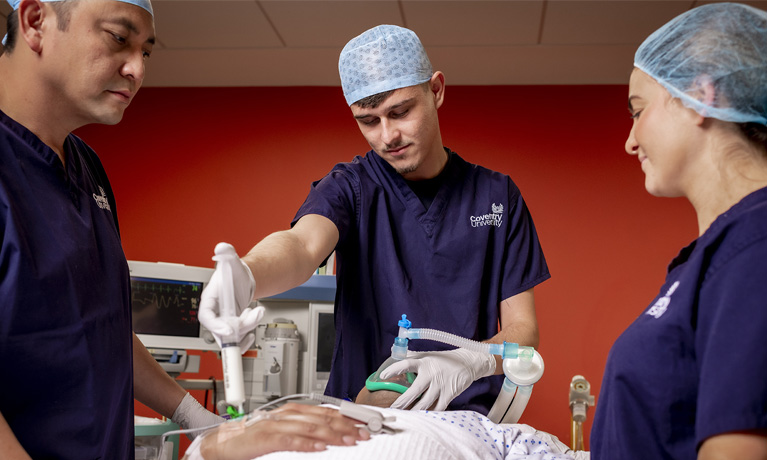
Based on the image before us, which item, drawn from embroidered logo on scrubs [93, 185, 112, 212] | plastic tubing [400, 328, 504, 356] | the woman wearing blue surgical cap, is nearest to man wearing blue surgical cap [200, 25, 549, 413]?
plastic tubing [400, 328, 504, 356]

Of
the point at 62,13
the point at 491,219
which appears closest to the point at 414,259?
the point at 491,219

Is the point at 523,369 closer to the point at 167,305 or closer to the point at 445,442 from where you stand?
the point at 445,442

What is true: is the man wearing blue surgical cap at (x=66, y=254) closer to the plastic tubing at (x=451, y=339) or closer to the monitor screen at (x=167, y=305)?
the plastic tubing at (x=451, y=339)

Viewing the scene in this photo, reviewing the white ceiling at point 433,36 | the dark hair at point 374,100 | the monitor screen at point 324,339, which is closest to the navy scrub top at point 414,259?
the dark hair at point 374,100

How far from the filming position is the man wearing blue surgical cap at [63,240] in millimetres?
1269

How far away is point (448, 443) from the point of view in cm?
119

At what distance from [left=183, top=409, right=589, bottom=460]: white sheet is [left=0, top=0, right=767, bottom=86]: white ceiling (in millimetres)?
2987

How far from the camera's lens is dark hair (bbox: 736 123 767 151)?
1.09 meters

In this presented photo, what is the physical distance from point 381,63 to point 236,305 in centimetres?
87

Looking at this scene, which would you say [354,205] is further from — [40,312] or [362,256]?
[40,312]

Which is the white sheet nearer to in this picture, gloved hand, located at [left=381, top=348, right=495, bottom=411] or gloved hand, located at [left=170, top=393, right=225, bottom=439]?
gloved hand, located at [left=381, top=348, right=495, bottom=411]

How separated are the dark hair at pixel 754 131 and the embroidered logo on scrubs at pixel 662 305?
252mm

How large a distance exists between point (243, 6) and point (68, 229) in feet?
9.36

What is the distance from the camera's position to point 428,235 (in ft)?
6.09
